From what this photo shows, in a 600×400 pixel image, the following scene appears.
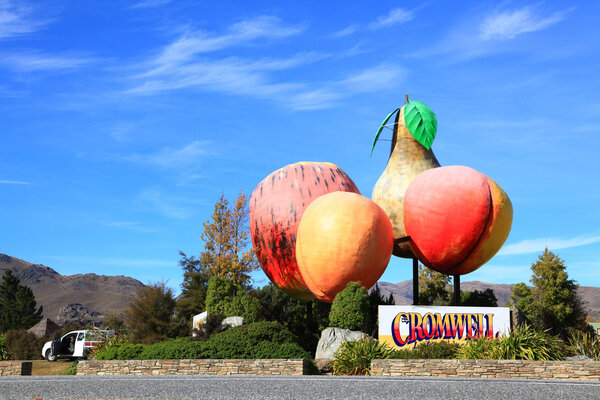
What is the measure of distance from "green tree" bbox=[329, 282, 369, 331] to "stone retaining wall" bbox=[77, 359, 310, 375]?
15.5 ft

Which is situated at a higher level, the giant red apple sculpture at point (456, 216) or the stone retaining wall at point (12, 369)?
the giant red apple sculpture at point (456, 216)

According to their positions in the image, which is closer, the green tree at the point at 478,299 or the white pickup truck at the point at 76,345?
the white pickup truck at the point at 76,345

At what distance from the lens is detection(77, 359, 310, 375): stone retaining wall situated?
53.1ft

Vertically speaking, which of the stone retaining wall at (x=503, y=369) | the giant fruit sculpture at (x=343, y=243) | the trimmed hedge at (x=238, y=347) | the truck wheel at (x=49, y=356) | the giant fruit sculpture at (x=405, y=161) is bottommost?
the truck wheel at (x=49, y=356)

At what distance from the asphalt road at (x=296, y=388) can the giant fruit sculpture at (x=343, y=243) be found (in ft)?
26.3

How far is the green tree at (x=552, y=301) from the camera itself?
34625 millimetres

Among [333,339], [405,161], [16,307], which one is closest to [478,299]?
[405,161]

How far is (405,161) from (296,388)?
53.5ft

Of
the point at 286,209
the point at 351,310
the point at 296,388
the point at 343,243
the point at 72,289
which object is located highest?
the point at 72,289

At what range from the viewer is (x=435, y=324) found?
21.2 metres

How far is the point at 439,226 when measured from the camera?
23.9 meters

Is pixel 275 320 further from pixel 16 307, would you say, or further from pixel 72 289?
pixel 72 289

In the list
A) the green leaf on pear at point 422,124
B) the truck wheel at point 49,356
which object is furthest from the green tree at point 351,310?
the truck wheel at point 49,356

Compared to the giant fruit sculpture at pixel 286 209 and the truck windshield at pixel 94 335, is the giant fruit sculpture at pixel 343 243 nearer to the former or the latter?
the giant fruit sculpture at pixel 286 209
